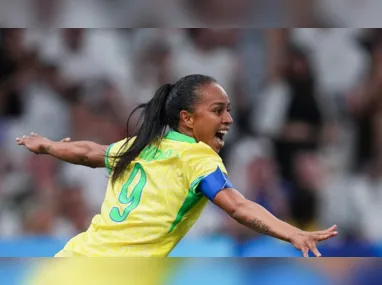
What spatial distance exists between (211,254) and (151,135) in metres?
2.49

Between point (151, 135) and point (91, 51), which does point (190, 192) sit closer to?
point (151, 135)

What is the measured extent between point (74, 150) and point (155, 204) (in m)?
0.54

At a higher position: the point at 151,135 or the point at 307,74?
the point at 307,74

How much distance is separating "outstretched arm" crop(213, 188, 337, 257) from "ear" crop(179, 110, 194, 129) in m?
0.38

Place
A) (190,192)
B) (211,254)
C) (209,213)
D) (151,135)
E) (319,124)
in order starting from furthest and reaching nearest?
(319,124) < (209,213) < (211,254) < (151,135) < (190,192)

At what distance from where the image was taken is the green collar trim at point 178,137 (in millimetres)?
2644

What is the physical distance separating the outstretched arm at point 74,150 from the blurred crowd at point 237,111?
8.13ft

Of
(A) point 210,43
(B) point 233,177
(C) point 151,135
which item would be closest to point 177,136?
(C) point 151,135

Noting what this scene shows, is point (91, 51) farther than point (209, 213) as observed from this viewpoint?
Yes

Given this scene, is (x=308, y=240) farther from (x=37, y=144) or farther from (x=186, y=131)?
(x=37, y=144)

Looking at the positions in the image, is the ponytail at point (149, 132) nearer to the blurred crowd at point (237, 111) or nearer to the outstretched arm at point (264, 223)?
the outstretched arm at point (264, 223)

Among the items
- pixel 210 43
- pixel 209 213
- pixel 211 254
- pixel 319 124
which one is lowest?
pixel 211 254

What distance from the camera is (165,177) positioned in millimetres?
2555

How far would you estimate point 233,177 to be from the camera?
217 inches
